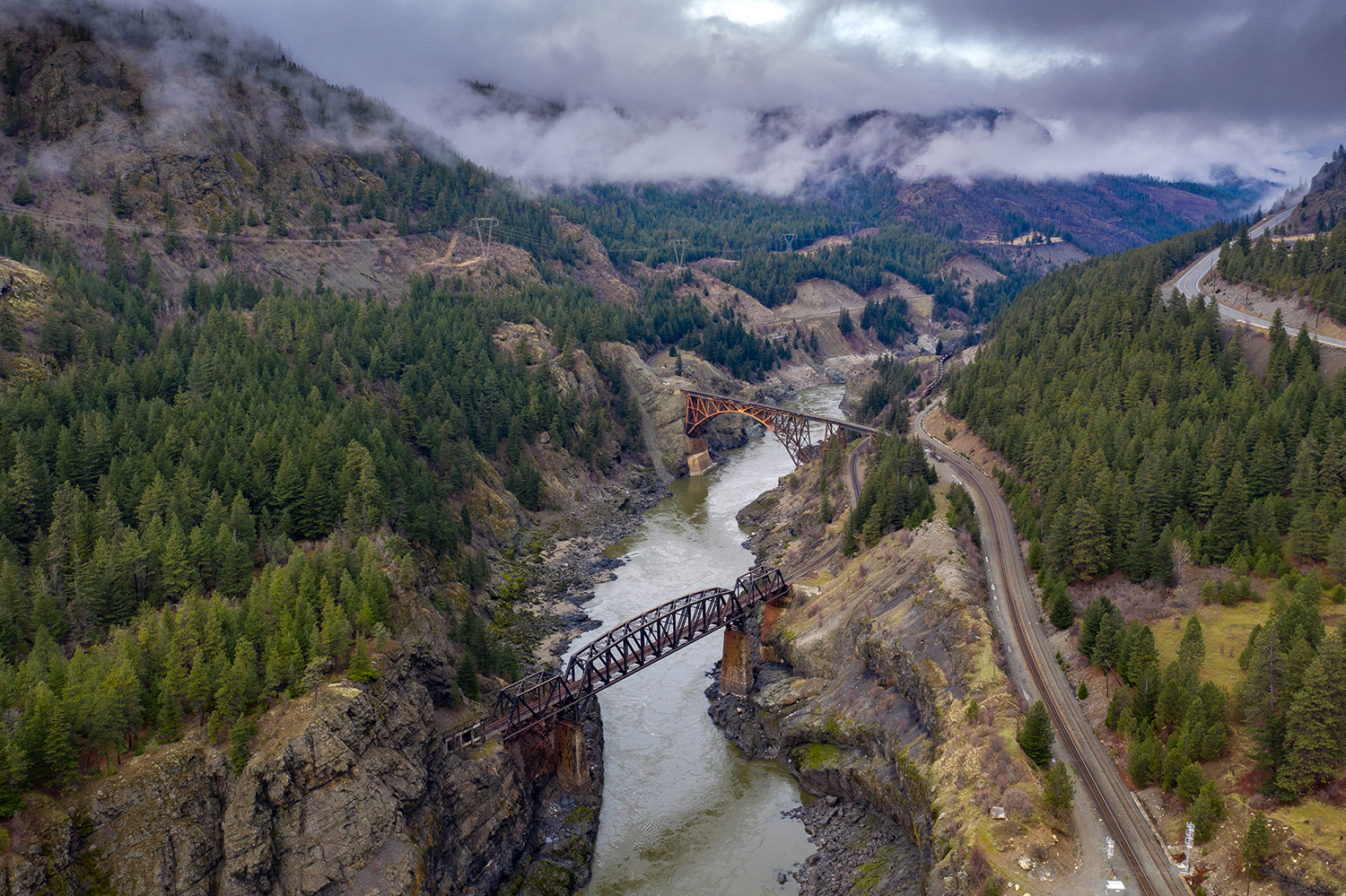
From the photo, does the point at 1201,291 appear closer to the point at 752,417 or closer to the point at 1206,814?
the point at 752,417

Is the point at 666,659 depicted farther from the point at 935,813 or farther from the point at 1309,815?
the point at 1309,815

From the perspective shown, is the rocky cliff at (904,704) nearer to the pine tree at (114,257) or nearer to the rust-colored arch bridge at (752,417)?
the rust-colored arch bridge at (752,417)

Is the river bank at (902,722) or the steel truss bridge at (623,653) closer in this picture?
the river bank at (902,722)

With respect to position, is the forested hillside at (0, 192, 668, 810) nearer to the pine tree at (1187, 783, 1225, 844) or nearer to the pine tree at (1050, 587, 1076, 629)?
the pine tree at (1050, 587, 1076, 629)

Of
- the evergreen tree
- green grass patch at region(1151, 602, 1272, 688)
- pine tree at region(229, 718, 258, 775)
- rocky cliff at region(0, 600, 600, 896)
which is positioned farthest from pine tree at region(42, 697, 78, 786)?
the evergreen tree

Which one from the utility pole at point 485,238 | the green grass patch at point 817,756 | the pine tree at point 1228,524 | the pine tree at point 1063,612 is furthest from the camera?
the utility pole at point 485,238

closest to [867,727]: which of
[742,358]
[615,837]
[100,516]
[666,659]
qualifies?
[615,837]

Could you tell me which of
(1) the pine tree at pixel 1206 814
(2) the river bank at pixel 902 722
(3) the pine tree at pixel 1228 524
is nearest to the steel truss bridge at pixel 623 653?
(2) the river bank at pixel 902 722
